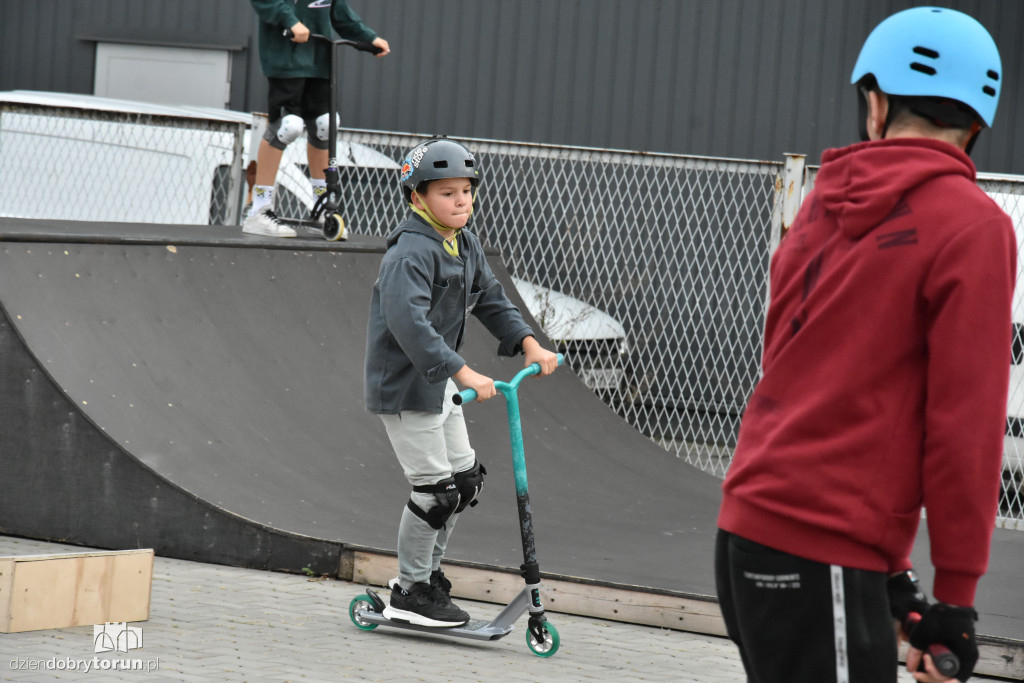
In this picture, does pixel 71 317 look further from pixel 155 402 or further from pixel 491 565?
pixel 491 565

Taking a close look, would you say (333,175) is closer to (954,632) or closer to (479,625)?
(479,625)

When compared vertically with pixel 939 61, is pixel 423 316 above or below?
below

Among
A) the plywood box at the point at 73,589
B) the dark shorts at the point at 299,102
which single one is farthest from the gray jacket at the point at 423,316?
the dark shorts at the point at 299,102

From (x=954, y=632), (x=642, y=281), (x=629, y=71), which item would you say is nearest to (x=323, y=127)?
(x=642, y=281)

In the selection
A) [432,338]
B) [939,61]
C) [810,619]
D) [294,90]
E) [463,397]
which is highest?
[939,61]

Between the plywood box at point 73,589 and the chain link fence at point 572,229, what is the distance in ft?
16.8

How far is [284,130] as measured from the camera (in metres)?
7.87

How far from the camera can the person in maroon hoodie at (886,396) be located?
1.85 metres

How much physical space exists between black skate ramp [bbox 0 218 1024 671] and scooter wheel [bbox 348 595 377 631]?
2.22ft

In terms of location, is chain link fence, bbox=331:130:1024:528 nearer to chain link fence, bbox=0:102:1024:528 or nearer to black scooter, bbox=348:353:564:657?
chain link fence, bbox=0:102:1024:528

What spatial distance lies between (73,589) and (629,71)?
9347 millimetres

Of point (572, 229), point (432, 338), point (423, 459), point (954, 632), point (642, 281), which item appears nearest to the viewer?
point (954, 632)

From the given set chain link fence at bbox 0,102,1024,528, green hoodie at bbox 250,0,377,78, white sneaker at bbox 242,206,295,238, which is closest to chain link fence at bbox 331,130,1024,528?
chain link fence at bbox 0,102,1024,528

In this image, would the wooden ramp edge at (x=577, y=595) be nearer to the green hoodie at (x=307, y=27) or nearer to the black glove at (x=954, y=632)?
the black glove at (x=954, y=632)
